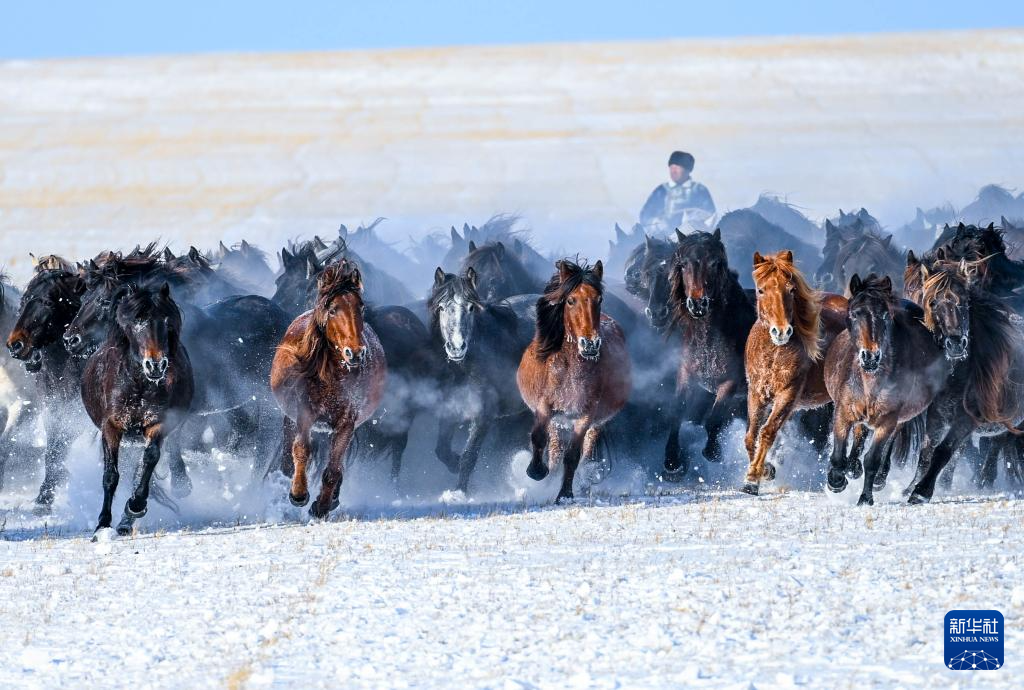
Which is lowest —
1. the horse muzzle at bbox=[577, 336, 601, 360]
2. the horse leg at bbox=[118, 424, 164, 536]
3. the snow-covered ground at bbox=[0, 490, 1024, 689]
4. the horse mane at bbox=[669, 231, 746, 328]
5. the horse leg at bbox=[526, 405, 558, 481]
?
the snow-covered ground at bbox=[0, 490, 1024, 689]

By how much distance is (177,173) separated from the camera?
42750mm

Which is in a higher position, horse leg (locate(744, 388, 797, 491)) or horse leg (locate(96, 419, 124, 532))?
horse leg (locate(744, 388, 797, 491))

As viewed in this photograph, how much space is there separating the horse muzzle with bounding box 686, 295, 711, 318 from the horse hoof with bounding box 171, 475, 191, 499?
3560mm

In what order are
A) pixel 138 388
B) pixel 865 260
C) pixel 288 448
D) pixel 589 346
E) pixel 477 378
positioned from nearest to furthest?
pixel 138 388
pixel 589 346
pixel 288 448
pixel 477 378
pixel 865 260


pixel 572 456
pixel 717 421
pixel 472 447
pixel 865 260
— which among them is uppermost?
pixel 865 260

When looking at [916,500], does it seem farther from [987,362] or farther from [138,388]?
[138,388]

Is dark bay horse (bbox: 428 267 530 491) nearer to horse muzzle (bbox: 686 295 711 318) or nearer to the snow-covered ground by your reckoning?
horse muzzle (bbox: 686 295 711 318)

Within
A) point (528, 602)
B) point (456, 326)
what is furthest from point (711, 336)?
point (528, 602)

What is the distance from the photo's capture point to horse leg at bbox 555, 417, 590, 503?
37.7ft

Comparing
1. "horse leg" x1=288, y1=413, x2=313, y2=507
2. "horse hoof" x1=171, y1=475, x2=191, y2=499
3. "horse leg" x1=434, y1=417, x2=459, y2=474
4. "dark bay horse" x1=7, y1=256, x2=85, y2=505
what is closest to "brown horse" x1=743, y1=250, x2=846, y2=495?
"horse leg" x1=434, y1=417, x2=459, y2=474

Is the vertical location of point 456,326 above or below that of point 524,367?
above

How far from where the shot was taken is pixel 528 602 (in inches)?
303

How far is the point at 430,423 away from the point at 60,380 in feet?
8.52

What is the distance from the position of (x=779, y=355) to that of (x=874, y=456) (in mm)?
1185
